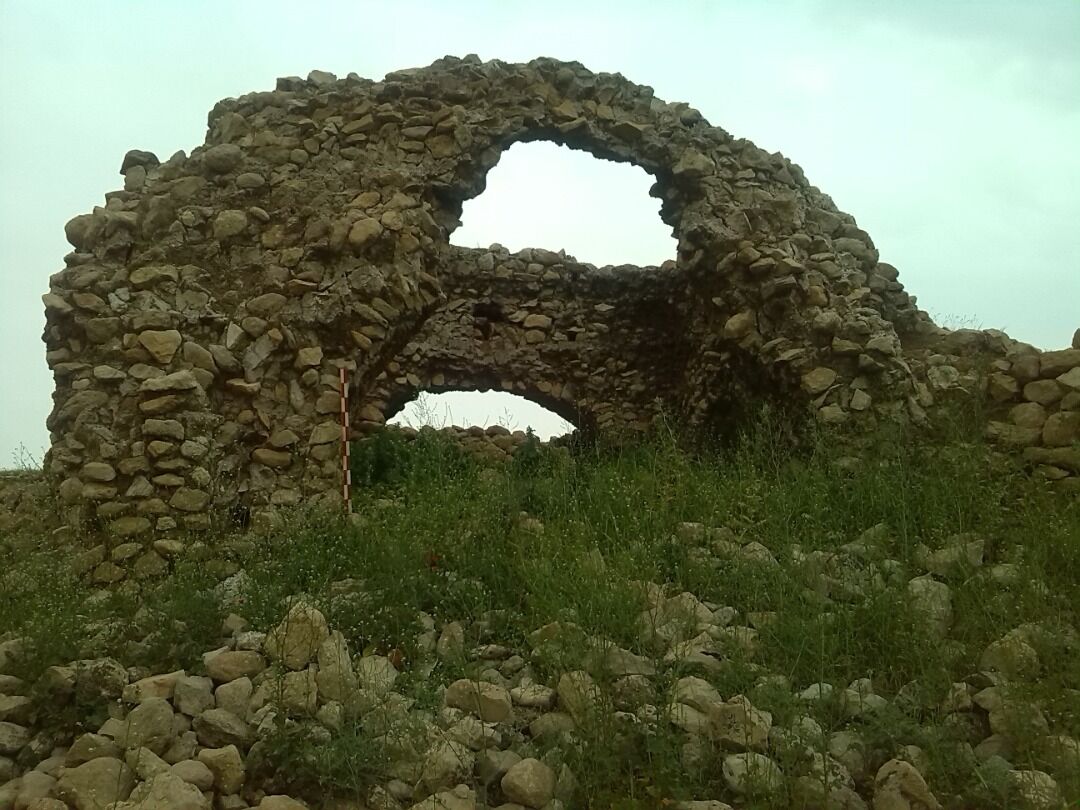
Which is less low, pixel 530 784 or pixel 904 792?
pixel 904 792

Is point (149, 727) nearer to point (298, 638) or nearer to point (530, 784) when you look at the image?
point (298, 638)

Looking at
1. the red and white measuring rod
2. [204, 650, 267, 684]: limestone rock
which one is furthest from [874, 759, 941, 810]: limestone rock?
the red and white measuring rod

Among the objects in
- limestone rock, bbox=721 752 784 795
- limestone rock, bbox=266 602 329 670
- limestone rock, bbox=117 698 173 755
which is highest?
limestone rock, bbox=266 602 329 670

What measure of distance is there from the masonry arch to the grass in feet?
1.78

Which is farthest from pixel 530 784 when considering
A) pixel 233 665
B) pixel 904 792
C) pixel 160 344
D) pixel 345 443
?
pixel 160 344

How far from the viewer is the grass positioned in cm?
278

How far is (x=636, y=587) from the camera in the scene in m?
3.61

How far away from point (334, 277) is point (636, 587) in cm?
310

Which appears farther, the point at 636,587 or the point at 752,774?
the point at 636,587

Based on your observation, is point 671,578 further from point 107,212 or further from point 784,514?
point 107,212

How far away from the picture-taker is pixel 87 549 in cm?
471

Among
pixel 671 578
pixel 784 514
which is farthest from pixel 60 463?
pixel 784 514

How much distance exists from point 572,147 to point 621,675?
480cm

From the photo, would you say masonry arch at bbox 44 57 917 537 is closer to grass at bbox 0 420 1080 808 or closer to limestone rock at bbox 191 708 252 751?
grass at bbox 0 420 1080 808
